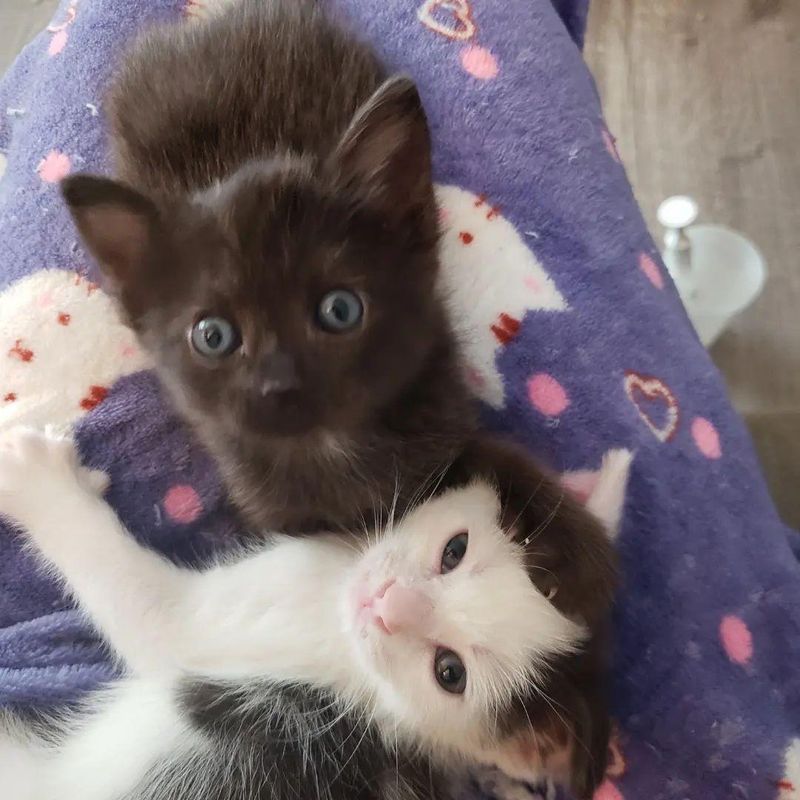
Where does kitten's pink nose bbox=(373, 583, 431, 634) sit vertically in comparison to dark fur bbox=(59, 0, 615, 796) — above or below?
below

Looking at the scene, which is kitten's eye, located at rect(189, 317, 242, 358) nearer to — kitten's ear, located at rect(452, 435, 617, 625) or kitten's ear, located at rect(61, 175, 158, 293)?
kitten's ear, located at rect(61, 175, 158, 293)

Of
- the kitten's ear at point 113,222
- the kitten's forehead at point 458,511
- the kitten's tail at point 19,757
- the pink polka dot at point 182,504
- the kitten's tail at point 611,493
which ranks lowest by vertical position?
the kitten's tail at point 611,493

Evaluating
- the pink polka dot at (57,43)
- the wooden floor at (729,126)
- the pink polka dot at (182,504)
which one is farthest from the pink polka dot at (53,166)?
the wooden floor at (729,126)

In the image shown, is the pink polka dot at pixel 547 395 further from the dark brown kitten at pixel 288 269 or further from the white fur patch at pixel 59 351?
the white fur patch at pixel 59 351

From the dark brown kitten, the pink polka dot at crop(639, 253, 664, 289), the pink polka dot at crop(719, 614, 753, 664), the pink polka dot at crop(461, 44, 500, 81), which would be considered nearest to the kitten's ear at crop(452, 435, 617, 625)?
the dark brown kitten

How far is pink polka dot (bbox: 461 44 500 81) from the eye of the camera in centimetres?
147

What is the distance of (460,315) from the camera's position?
4.51ft

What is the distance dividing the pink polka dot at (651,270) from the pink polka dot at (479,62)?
0.38 meters

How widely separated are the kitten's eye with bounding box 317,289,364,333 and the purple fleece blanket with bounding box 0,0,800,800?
358 mm

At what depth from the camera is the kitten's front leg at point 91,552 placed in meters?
1.20

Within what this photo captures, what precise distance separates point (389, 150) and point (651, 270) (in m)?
0.58

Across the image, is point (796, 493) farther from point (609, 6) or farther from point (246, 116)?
point (609, 6)

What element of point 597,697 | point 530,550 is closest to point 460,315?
point 530,550

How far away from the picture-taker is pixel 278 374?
3.22ft
